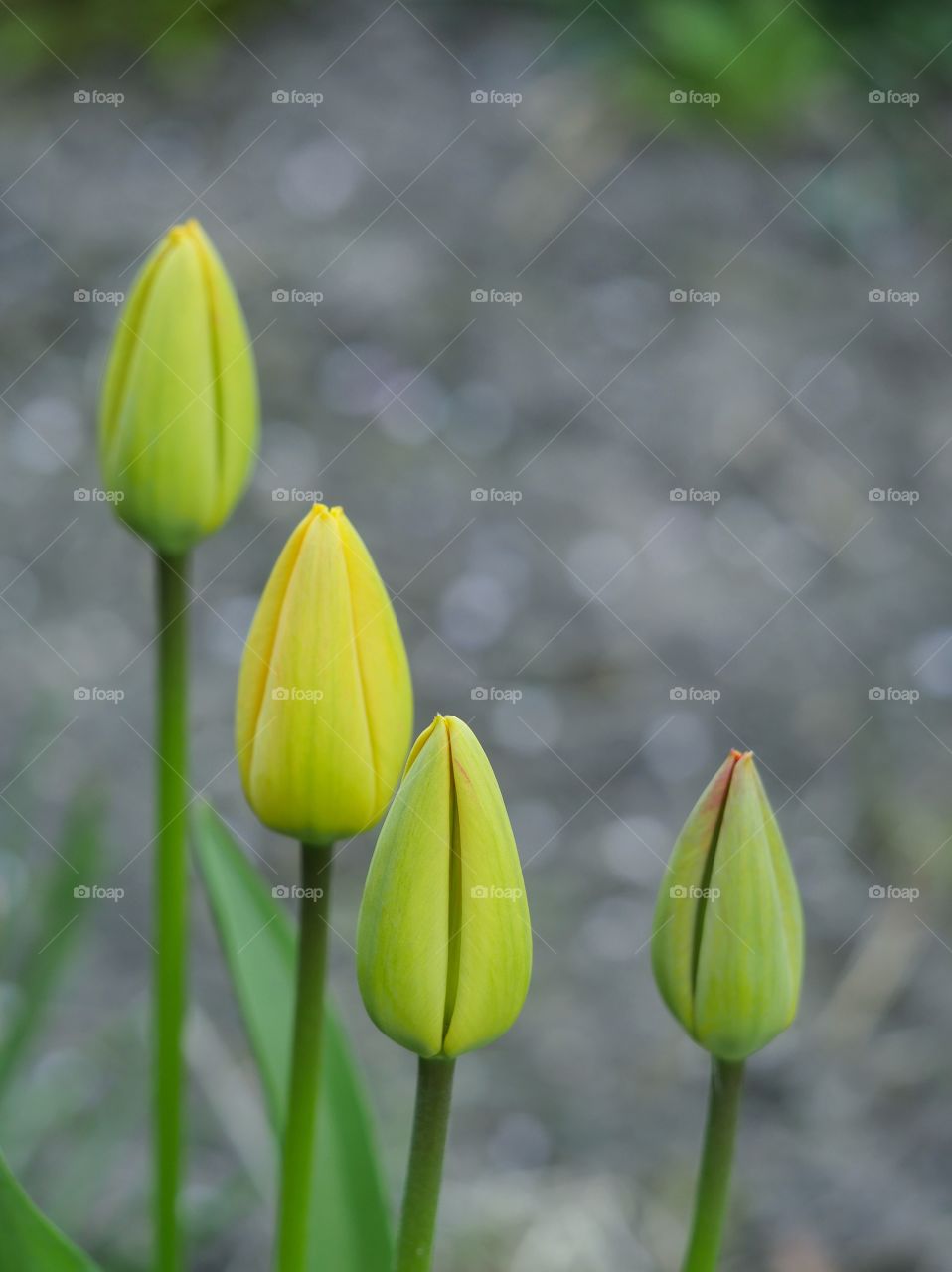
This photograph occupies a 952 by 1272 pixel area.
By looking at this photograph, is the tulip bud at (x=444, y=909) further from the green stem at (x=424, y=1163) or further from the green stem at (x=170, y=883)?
the green stem at (x=170, y=883)

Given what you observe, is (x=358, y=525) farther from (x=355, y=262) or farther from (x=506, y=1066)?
(x=506, y=1066)

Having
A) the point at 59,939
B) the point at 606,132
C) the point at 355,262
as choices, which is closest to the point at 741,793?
the point at 59,939

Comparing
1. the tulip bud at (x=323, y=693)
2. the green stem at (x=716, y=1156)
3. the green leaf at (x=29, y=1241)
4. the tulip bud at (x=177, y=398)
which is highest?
the tulip bud at (x=177, y=398)

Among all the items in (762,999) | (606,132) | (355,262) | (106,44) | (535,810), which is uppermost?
(106,44)

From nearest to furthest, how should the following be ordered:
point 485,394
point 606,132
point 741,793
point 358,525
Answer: point 741,793
point 358,525
point 485,394
point 606,132

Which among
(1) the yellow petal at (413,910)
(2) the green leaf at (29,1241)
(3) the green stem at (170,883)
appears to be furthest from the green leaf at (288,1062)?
(1) the yellow petal at (413,910)

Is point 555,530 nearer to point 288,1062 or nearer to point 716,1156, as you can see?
point 288,1062

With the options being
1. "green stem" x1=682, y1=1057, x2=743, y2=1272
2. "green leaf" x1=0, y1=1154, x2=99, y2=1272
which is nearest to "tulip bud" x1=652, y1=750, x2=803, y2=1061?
"green stem" x1=682, y1=1057, x2=743, y2=1272
